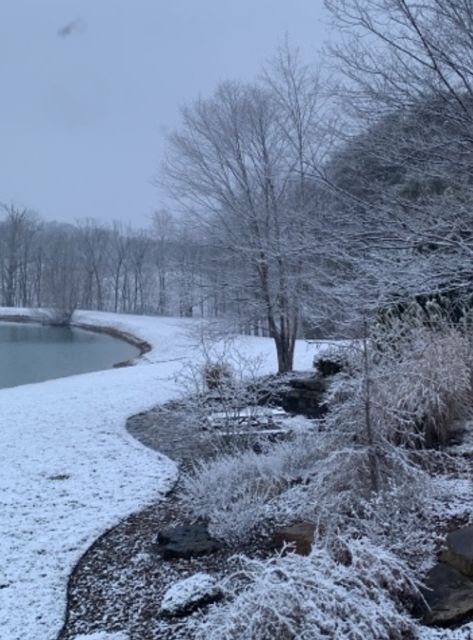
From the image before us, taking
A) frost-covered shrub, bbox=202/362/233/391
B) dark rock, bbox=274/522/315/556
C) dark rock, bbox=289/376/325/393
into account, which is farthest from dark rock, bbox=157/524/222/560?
dark rock, bbox=289/376/325/393

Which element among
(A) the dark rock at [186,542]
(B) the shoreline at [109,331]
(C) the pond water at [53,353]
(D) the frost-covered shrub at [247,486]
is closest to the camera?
(A) the dark rock at [186,542]

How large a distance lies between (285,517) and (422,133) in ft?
9.54

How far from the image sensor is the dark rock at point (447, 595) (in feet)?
9.18

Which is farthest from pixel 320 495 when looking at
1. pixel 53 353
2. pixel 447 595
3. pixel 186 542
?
pixel 53 353

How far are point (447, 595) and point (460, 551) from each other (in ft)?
0.90

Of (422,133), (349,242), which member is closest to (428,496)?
(349,242)

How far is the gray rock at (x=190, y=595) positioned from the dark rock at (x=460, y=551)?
3.83 feet

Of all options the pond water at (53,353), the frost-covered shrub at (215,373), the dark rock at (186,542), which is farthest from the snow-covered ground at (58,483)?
the pond water at (53,353)

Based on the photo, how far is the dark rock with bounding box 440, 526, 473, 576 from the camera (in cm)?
305

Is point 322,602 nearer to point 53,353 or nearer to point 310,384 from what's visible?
point 310,384

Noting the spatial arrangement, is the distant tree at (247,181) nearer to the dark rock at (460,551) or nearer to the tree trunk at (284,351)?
the tree trunk at (284,351)

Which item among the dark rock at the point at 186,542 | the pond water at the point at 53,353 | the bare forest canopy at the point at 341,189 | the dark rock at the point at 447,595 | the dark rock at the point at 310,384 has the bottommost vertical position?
the pond water at the point at 53,353

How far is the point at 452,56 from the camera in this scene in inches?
169

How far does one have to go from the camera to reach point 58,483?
17.8ft
